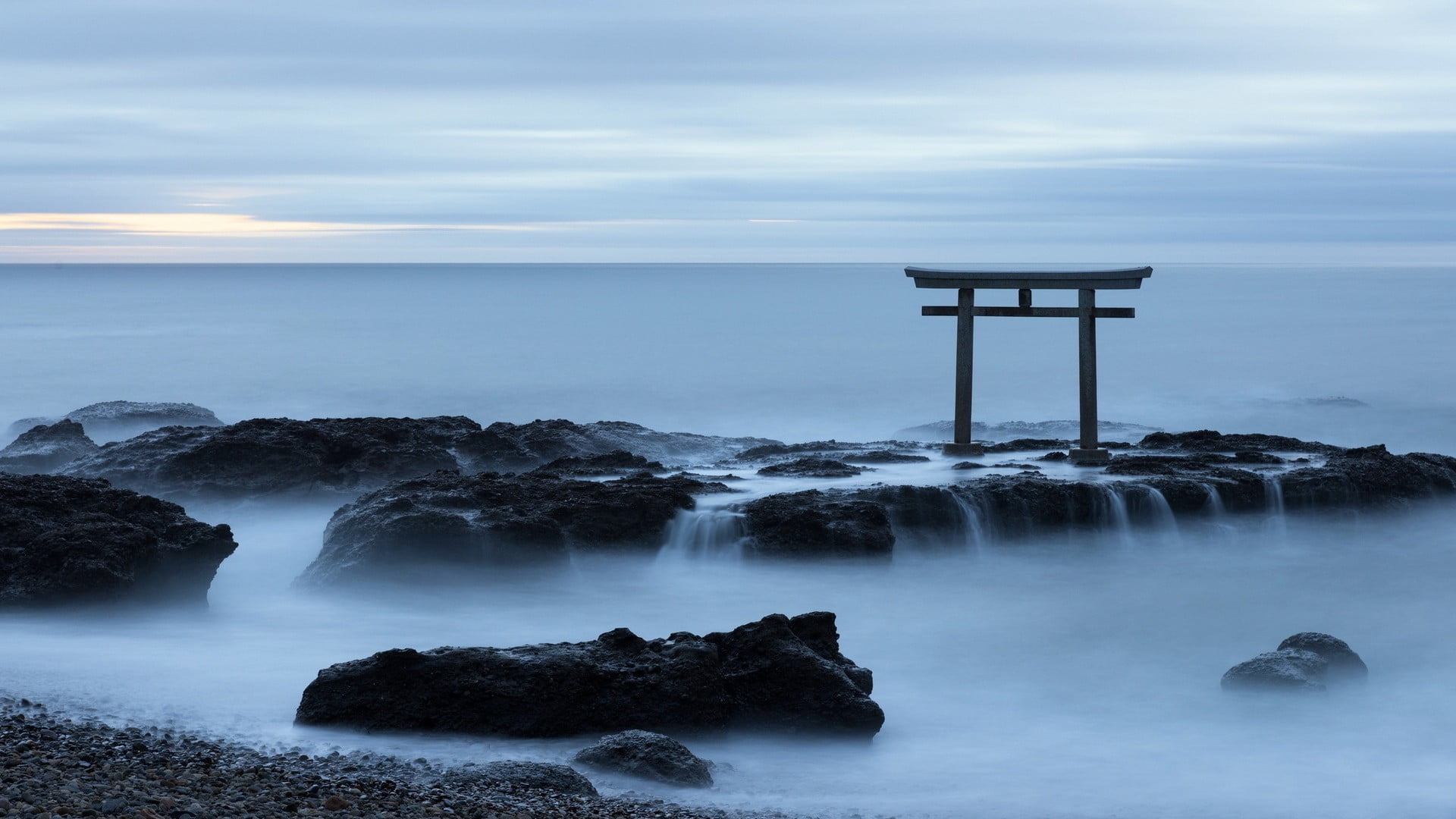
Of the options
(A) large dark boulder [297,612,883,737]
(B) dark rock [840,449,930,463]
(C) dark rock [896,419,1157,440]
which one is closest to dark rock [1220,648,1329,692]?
(A) large dark boulder [297,612,883,737]

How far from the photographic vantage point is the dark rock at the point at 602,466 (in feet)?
49.8

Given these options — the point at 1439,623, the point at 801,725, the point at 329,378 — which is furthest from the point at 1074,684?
the point at 329,378

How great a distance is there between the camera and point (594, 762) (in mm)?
7359

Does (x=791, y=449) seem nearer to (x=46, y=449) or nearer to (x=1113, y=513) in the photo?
(x=1113, y=513)

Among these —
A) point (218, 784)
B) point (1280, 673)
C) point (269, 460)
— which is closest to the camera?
point (218, 784)

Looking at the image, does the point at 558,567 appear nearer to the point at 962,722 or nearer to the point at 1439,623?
the point at 962,722

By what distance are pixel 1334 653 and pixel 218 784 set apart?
25.9 feet

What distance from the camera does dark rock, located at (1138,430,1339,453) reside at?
16.6 meters

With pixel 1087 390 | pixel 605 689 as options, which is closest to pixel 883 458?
pixel 1087 390

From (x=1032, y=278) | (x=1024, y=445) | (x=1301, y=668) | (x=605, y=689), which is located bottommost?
(x=605, y=689)

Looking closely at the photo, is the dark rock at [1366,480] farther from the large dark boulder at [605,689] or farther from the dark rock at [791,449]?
the large dark boulder at [605,689]

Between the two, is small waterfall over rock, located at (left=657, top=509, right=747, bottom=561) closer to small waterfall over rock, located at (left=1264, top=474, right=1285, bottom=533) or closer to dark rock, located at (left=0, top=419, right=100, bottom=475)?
small waterfall over rock, located at (left=1264, top=474, right=1285, bottom=533)

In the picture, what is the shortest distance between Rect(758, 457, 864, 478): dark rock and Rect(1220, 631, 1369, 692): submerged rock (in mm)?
5543

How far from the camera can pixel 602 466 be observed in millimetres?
15508
